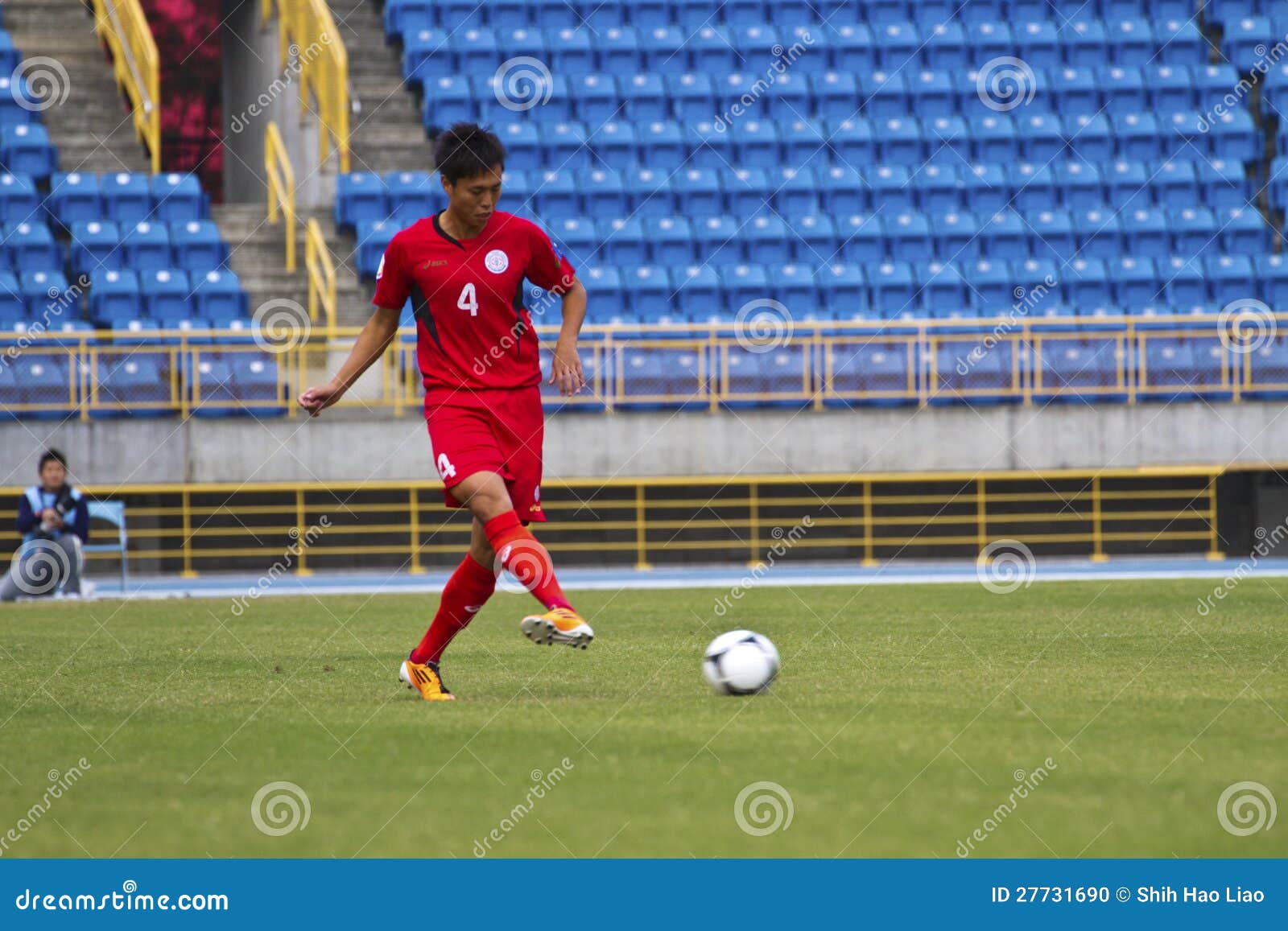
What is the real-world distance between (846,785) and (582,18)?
20.2 metres

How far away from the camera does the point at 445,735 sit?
211 inches

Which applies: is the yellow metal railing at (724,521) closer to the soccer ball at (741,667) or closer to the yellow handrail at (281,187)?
the yellow handrail at (281,187)

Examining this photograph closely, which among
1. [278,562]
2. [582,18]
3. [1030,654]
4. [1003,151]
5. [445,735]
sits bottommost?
[278,562]

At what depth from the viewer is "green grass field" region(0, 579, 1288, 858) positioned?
150 inches

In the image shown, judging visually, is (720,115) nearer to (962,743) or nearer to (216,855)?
(962,743)

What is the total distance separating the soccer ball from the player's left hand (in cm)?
114

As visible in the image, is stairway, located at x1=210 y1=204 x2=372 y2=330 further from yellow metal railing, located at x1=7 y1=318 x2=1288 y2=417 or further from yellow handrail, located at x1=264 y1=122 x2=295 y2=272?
yellow metal railing, located at x1=7 y1=318 x2=1288 y2=417

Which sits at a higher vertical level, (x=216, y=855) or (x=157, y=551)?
(x=216, y=855)

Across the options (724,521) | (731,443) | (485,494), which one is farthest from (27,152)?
(485,494)

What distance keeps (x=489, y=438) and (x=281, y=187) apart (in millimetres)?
16047

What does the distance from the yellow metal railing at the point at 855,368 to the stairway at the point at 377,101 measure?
4.80 meters

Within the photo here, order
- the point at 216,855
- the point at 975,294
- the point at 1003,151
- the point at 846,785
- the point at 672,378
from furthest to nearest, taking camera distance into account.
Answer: the point at 1003,151 < the point at 975,294 < the point at 672,378 < the point at 846,785 < the point at 216,855

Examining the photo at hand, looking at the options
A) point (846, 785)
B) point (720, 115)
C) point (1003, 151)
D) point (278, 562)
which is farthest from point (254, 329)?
point (846, 785)

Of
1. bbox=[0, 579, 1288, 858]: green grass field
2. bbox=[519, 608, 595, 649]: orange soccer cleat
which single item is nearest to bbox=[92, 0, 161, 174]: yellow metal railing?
bbox=[0, 579, 1288, 858]: green grass field
